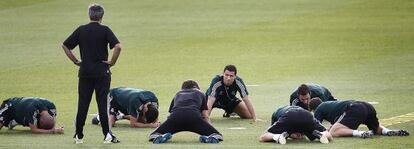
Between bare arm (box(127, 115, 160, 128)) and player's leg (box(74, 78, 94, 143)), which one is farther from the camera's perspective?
bare arm (box(127, 115, 160, 128))

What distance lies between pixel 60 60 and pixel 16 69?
240 cm

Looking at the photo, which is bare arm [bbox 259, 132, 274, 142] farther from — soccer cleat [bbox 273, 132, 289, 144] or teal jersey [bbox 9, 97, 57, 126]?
teal jersey [bbox 9, 97, 57, 126]

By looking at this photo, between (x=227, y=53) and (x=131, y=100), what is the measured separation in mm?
16524

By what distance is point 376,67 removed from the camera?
1330 inches

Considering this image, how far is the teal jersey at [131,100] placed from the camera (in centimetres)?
2155

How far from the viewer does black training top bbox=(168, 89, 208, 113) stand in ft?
65.5

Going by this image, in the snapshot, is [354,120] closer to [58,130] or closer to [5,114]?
[58,130]

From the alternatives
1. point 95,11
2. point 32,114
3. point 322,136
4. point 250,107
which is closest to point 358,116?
point 322,136

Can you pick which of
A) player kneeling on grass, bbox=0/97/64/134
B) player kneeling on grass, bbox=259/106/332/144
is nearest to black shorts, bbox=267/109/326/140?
player kneeling on grass, bbox=259/106/332/144

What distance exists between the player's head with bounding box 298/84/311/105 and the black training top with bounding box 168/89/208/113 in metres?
1.67

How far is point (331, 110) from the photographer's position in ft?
67.4

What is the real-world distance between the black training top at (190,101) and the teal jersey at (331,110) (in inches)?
77.2

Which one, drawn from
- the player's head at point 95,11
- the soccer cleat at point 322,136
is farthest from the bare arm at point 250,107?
the player's head at point 95,11

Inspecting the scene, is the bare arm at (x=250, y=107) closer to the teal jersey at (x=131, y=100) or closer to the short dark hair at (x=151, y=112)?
the teal jersey at (x=131, y=100)
